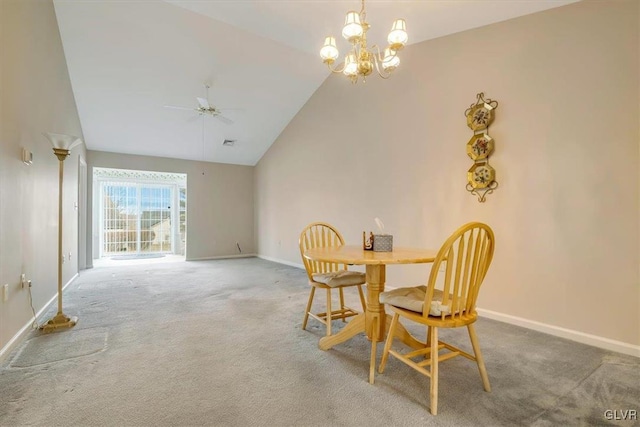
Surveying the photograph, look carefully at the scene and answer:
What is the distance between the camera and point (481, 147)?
2.96m

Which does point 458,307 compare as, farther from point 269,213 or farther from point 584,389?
point 269,213

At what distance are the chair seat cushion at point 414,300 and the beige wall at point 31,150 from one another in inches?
101

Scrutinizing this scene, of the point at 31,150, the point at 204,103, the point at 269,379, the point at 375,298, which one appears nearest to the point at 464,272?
the point at 375,298

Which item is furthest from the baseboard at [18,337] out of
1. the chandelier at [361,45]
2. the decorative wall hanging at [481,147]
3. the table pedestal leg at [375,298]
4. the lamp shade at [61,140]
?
the decorative wall hanging at [481,147]

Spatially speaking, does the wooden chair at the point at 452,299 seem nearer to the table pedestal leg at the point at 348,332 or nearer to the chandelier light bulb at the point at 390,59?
the table pedestal leg at the point at 348,332

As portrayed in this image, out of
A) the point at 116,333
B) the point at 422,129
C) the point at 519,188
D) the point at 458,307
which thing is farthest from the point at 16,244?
the point at 519,188

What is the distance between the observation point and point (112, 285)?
4.29m

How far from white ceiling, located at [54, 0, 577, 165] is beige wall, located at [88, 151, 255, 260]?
1.78ft

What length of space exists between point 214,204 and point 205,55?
376 cm

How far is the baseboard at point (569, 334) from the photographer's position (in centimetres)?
220

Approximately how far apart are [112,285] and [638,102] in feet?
19.3

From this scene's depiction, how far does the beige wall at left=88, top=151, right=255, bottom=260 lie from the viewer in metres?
6.80

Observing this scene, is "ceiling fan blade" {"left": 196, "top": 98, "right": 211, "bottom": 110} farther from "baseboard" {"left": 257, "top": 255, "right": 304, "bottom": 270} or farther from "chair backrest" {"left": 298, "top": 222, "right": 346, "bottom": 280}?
"baseboard" {"left": 257, "top": 255, "right": 304, "bottom": 270}

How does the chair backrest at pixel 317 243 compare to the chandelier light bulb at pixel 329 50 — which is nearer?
the chandelier light bulb at pixel 329 50
